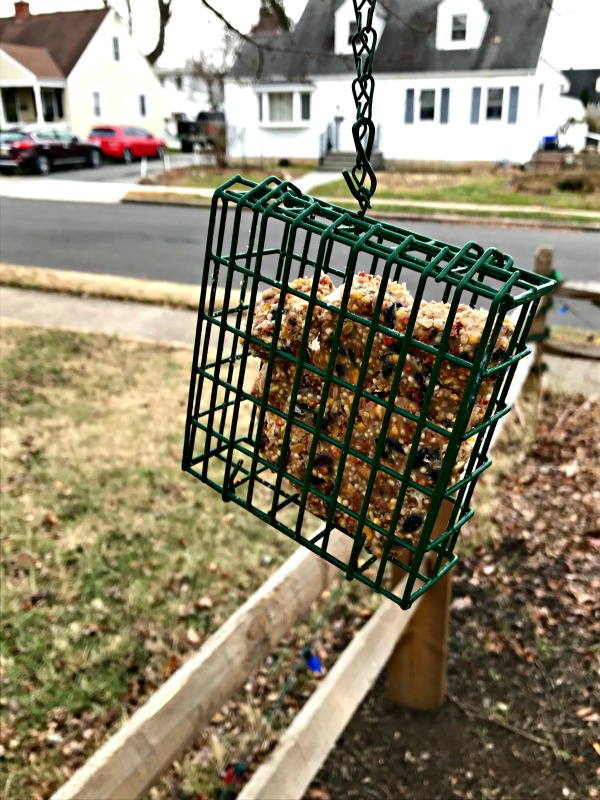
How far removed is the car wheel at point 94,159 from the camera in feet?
74.1

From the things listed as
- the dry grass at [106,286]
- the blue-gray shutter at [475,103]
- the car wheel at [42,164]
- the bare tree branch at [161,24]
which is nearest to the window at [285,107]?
the blue-gray shutter at [475,103]

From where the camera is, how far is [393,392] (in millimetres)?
1121

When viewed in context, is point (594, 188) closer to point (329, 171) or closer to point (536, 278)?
point (329, 171)

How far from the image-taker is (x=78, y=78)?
70.0ft

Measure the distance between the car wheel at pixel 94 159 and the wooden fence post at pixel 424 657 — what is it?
22.3m

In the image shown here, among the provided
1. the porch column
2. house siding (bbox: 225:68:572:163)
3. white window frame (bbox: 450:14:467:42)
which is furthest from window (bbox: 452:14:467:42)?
the porch column

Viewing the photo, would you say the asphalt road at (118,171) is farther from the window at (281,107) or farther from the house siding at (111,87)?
the window at (281,107)

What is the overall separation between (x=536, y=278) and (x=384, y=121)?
2369 centimetres

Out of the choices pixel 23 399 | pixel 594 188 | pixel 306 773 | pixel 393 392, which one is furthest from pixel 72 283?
pixel 594 188

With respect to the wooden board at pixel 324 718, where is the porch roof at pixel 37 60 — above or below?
above

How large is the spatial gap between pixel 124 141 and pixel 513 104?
41.8ft

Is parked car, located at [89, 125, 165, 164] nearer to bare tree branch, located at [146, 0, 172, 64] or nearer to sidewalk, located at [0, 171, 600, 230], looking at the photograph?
sidewalk, located at [0, 171, 600, 230]

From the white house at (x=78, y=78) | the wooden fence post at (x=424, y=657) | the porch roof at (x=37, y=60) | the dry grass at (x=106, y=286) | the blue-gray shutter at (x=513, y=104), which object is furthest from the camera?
the blue-gray shutter at (x=513, y=104)

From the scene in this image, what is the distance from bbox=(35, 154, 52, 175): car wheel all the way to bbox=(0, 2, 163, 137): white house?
1601mm
